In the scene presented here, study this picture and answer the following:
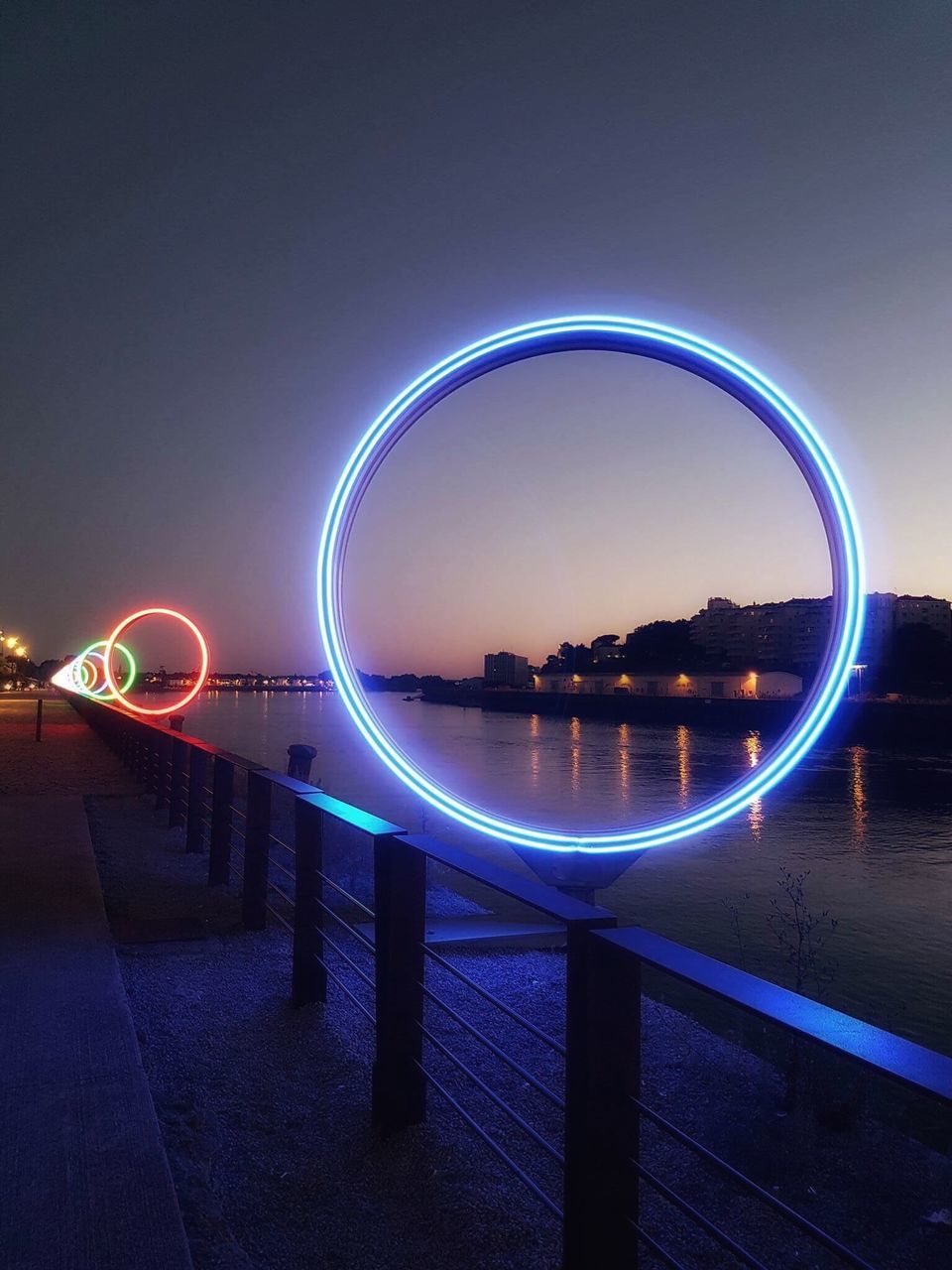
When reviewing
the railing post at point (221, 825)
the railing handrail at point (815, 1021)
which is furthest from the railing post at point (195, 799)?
the railing handrail at point (815, 1021)

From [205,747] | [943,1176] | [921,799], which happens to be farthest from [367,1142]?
[921,799]

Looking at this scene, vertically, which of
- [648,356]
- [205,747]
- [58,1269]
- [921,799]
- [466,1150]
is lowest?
[921,799]

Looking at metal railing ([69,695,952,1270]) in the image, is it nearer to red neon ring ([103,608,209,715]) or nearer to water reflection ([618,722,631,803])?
red neon ring ([103,608,209,715])

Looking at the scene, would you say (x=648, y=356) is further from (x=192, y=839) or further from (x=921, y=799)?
(x=921, y=799)

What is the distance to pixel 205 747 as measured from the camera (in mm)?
8047

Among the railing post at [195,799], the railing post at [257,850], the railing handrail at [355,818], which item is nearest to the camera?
the railing handrail at [355,818]

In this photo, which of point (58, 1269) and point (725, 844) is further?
point (725, 844)

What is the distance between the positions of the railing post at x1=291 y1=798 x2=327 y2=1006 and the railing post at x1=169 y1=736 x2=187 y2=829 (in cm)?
532

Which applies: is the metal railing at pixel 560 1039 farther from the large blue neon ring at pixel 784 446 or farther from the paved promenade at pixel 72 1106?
the paved promenade at pixel 72 1106


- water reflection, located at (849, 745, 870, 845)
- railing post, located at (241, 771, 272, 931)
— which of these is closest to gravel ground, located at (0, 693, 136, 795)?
railing post, located at (241, 771, 272, 931)

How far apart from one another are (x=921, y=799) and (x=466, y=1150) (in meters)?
42.7

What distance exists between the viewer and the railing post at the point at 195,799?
27.6ft

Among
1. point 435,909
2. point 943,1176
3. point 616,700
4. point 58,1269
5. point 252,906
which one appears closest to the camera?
point 58,1269

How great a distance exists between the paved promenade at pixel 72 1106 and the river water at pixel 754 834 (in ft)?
6.58
